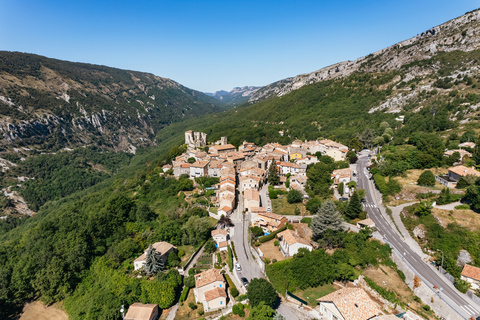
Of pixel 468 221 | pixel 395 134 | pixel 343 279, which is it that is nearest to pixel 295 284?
pixel 343 279

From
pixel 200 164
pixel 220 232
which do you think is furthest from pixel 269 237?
pixel 200 164

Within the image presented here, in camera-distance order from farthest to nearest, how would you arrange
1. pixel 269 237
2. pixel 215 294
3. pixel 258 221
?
pixel 258 221
pixel 269 237
pixel 215 294

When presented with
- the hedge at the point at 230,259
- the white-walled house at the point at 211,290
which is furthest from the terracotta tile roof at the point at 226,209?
the white-walled house at the point at 211,290

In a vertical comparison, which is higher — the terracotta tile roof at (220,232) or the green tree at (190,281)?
the terracotta tile roof at (220,232)

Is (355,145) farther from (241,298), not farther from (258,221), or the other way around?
(241,298)

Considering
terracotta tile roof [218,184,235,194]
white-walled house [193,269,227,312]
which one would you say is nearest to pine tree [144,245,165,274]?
white-walled house [193,269,227,312]

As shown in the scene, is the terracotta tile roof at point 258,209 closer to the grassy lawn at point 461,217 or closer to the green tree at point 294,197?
the green tree at point 294,197
